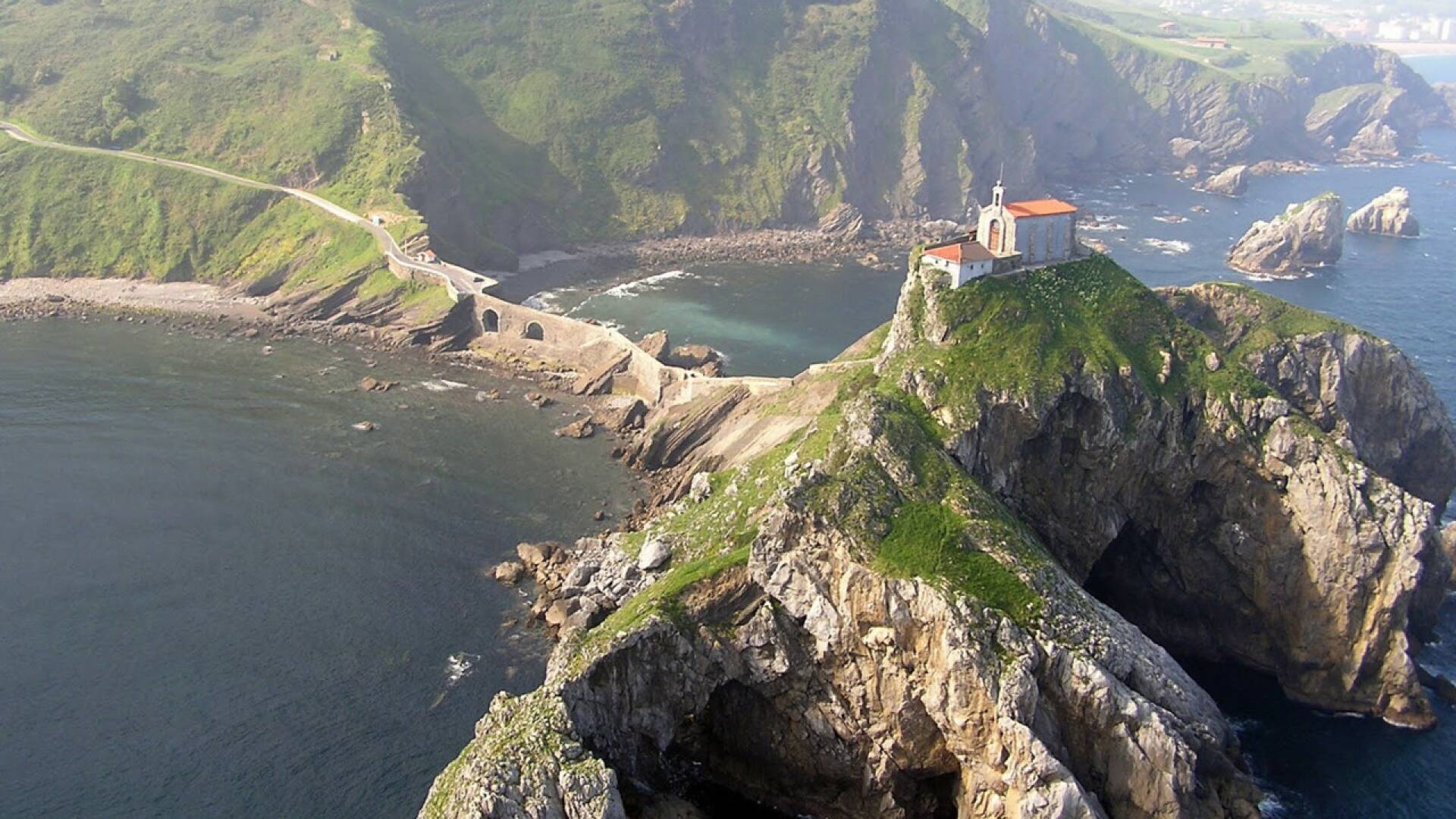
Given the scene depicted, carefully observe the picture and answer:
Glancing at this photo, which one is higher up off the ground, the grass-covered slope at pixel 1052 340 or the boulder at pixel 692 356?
the grass-covered slope at pixel 1052 340

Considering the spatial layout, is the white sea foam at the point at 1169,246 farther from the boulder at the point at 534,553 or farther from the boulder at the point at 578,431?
the boulder at the point at 534,553

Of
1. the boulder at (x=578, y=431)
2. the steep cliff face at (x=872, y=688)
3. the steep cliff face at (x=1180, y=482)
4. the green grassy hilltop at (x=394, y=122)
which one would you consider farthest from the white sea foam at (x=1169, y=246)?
the steep cliff face at (x=872, y=688)

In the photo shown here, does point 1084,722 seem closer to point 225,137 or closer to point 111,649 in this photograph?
point 111,649

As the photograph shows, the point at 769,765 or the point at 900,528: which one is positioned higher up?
the point at 900,528

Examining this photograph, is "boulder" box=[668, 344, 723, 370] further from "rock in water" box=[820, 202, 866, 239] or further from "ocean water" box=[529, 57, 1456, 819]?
Answer: "rock in water" box=[820, 202, 866, 239]

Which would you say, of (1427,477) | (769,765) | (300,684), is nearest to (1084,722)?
(769,765)

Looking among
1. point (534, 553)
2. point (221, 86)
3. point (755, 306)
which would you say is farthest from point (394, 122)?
point (534, 553)
